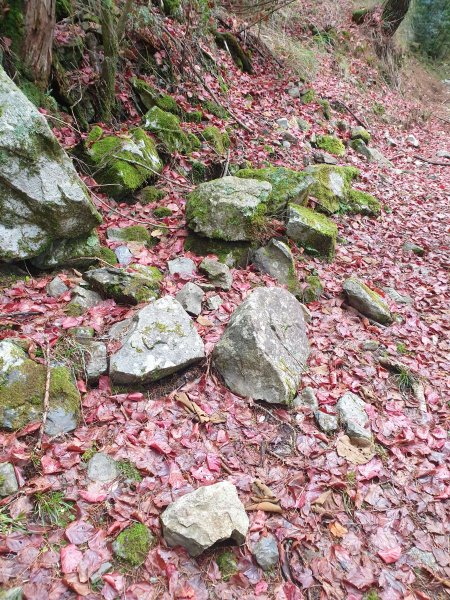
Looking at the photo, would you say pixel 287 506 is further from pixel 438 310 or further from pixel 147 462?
pixel 438 310

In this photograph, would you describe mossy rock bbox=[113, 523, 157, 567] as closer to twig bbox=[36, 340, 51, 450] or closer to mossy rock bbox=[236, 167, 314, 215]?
twig bbox=[36, 340, 51, 450]

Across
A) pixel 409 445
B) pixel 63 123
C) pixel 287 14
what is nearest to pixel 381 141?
pixel 287 14

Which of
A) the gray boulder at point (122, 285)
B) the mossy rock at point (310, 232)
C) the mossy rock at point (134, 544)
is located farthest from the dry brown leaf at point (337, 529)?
the mossy rock at point (310, 232)

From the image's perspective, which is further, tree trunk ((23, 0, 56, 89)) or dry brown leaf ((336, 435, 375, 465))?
tree trunk ((23, 0, 56, 89))

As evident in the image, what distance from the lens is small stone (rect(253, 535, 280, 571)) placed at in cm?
252

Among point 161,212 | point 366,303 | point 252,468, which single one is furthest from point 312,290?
point 252,468

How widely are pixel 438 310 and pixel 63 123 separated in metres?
5.83

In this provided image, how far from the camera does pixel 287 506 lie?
2.87m

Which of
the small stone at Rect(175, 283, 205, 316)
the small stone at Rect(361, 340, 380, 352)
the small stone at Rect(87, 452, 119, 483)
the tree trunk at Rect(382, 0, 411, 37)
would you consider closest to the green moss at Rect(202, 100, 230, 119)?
the small stone at Rect(175, 283, 205, 316)

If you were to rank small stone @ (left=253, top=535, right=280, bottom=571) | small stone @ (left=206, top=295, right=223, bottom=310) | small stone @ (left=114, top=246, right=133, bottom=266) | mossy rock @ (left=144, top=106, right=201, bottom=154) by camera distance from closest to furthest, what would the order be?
1. small stone @ (left=253, top=535, right=280, bottom=571)
2. small stone @ (left=206, top=295, right=223, bottom=310)
3. small stone @ (left=114, top=246, right=133, bottom=266)
4. mossy rock @ (left=144, top=106, right=201, bottom=154)

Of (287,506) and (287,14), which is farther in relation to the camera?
(287,14)

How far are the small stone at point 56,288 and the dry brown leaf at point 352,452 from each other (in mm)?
2975

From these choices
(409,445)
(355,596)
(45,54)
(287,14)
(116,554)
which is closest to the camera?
(116,554)

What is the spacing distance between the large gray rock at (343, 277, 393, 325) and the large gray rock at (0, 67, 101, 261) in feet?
10.8
